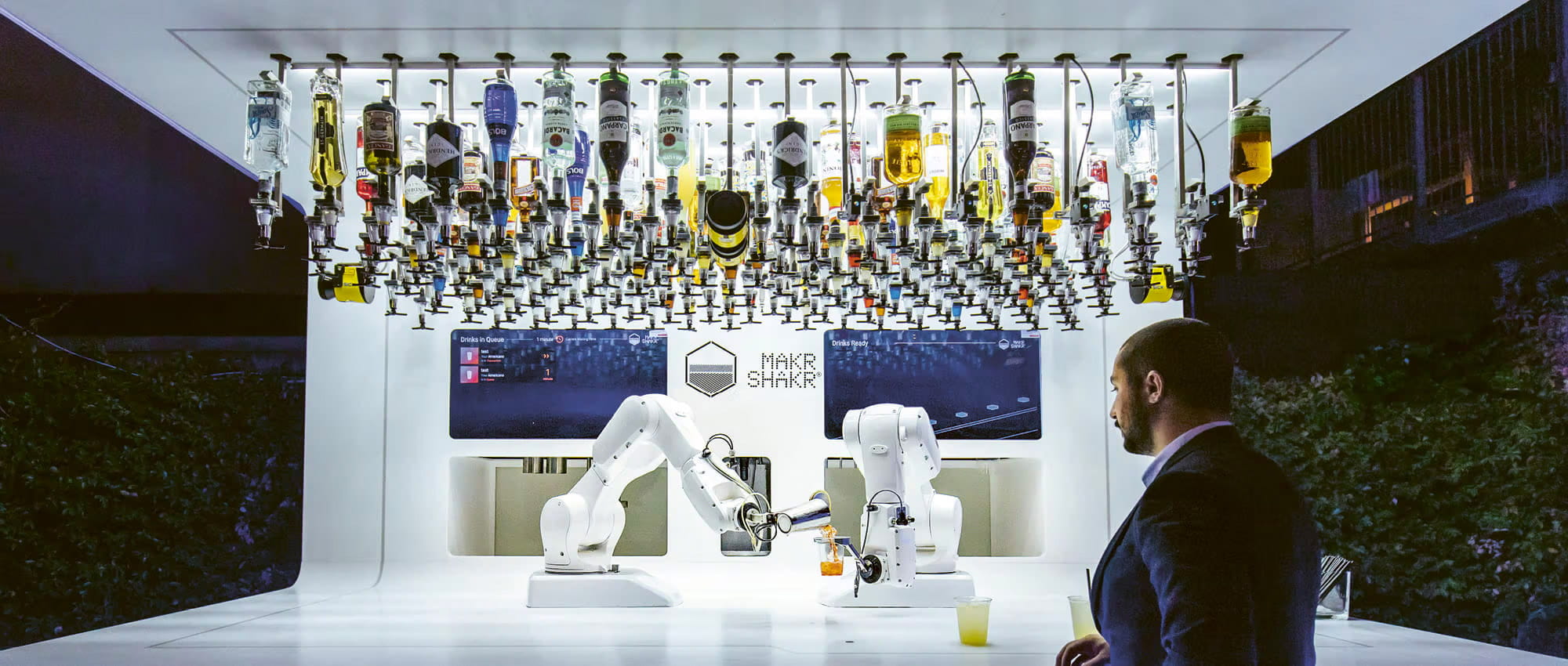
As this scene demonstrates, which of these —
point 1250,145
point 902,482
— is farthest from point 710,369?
point 1250,145

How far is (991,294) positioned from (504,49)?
2382 millimetres

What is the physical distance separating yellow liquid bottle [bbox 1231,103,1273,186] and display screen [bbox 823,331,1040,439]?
2868mm

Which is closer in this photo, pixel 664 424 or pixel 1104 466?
pixel 664 424

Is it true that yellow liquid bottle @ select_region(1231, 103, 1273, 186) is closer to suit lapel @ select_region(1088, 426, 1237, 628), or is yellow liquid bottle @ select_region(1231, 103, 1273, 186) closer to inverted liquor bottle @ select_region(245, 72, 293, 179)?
suit lapel @ select_region(1088, 426, 1237, 628)

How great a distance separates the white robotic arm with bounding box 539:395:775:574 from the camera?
4.34 metres

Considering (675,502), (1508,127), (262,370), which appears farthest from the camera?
(262,370)

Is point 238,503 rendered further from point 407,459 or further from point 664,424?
point 664,424

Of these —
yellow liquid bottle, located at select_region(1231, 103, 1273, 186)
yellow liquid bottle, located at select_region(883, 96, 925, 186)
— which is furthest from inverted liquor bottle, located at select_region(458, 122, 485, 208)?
yellow liquid bottle, located at select_region(1231, 103, 1273, 186)

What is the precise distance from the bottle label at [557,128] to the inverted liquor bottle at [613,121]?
0.15 metres

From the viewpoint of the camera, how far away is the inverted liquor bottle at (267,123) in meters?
3.06

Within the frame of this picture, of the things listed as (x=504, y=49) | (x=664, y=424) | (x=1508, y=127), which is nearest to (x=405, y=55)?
(x=504, y=49)

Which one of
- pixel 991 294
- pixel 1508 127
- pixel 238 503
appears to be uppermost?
pixel 1508 127

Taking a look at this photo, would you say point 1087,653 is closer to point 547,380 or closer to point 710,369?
point 710,369

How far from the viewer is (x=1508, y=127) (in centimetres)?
409
